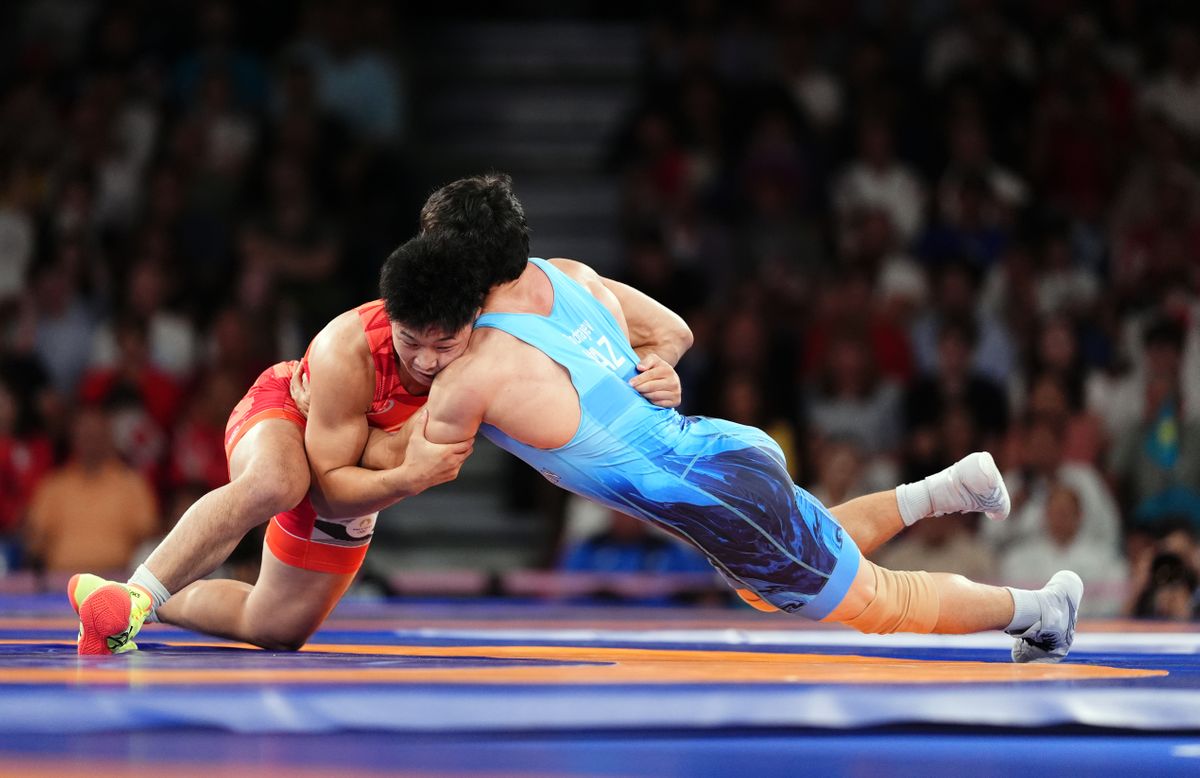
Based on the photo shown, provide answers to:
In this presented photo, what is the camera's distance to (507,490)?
24.1 ft

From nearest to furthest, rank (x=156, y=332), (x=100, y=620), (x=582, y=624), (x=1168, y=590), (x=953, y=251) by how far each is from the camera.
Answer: (x=100, y=620) → (x=582, y=624) → (x=1168, y=590) → (x=156, y=332) → (x=953, y=251)

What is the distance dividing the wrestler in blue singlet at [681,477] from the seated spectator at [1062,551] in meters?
3.02

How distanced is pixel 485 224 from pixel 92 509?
3.92 m

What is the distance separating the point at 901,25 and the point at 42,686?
7.57 meters

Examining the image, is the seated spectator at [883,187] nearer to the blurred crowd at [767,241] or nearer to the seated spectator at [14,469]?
the blurred crowd at [767,241]

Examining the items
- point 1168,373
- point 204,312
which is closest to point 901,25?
point 1168,373

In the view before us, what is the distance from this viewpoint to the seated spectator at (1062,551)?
5.88 m

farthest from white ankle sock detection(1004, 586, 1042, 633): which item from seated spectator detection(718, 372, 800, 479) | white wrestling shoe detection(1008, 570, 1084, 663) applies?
seated spectator detection(718, 372, 800, 479)

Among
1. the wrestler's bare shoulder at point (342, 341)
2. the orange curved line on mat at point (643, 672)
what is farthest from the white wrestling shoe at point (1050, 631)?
the wrestler's bare shoulder at point (342, 341)

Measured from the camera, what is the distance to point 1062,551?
598 cm

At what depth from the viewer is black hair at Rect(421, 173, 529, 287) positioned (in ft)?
9.66

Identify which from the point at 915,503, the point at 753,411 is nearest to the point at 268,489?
the point at 915,503

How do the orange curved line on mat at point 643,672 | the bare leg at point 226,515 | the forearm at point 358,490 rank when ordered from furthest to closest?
the bare leg at point 226,515 < the forearm at point 358,490 < the orange curved line on mat at point 643,672

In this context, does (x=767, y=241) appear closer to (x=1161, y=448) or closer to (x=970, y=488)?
(x=1161, y=448)
